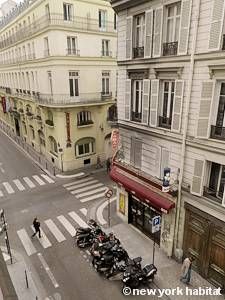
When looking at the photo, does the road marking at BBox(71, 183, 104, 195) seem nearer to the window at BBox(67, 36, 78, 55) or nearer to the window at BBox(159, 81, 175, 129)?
the window at BBox(159, 81, 175, 129)

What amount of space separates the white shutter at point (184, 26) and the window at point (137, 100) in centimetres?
342

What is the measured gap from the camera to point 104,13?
25469 mm

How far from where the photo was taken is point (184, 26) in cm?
1070

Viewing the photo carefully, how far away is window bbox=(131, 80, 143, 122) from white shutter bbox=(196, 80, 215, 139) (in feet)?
14.0

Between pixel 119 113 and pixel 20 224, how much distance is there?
10.4 meters

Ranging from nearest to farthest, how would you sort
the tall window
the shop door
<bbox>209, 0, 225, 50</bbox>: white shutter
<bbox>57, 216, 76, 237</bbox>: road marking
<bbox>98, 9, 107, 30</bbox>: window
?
<bbox>209, 0, 225, 50</bbox>: white shutter → the shop door → <bbox>57, 216, 76, 237</bbox>: road marking → <bbox>98, 9, 107, 30</bbox>: window → the tall window

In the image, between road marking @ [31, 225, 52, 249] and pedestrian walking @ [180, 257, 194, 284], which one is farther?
road marking @ [31, 225, 52, 249]

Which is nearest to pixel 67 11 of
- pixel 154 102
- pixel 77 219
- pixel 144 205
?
pixel 154 102

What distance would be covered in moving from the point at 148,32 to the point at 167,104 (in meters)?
3.75

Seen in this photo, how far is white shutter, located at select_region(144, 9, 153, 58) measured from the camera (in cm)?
1220

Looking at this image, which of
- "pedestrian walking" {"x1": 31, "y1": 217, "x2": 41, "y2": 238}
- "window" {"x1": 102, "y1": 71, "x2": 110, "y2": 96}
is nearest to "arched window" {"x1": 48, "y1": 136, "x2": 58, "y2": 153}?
"window" {"x1": 102, "y1": 71, "x2": 110, "y2": 96}

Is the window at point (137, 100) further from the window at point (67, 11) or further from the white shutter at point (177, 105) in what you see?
the window at point (67, 11)

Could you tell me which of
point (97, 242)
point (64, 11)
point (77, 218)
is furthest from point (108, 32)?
→ point (97, 242)

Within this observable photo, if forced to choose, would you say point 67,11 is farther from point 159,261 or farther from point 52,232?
point 159,261
